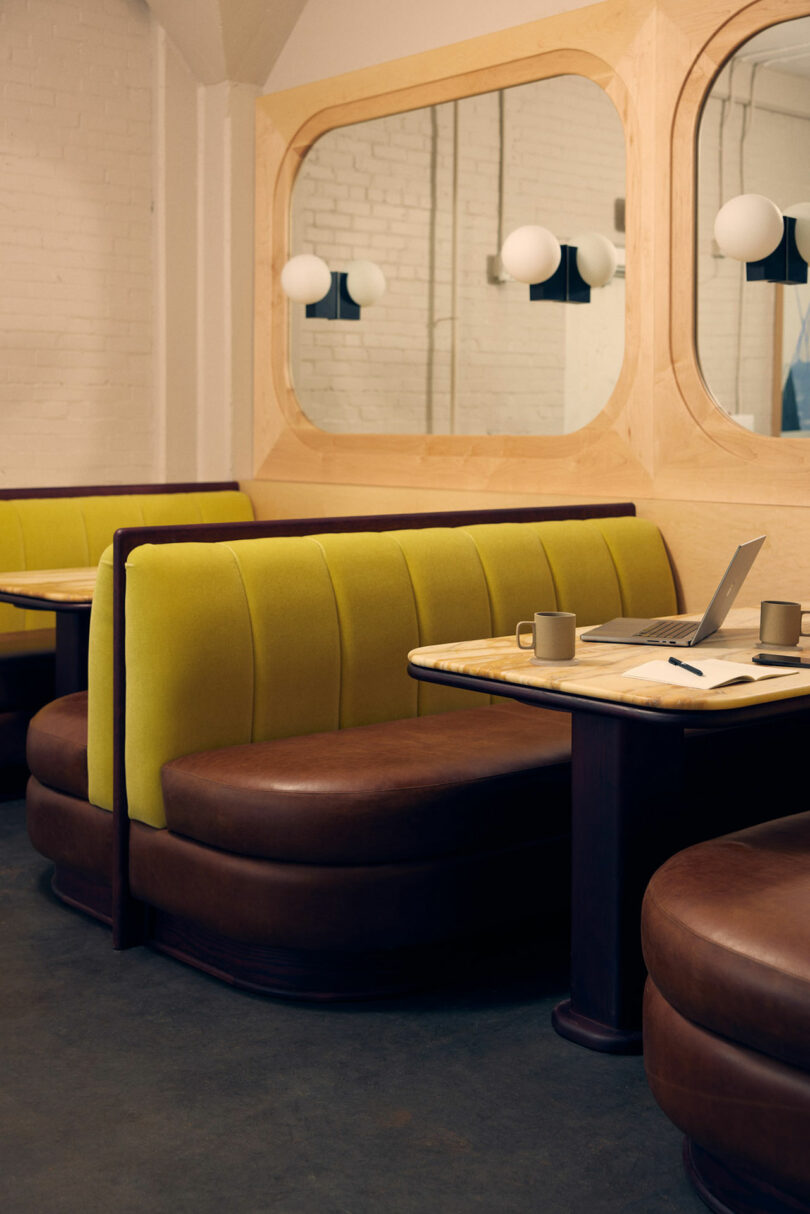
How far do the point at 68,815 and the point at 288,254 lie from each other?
122 inches

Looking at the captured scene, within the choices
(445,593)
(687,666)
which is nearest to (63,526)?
(445,593)

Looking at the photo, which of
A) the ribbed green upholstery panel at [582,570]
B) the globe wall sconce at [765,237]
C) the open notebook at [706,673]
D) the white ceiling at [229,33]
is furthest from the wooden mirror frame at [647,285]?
the open notebook at [706,673]

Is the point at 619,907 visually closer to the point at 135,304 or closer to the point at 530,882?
the point at 530,882

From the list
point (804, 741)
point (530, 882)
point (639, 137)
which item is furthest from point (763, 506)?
point (530, 882)

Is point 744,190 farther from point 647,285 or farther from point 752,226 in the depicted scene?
point 752,226

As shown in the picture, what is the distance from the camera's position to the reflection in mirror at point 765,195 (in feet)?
13.8

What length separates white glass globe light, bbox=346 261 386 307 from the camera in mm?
5281

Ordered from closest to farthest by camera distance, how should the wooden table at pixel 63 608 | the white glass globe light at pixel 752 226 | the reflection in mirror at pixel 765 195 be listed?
1. the wooden table at pixel 63 608
2. the white glass globe light at pixel 752 226
3. the reflection in mirror at pixel 765 195

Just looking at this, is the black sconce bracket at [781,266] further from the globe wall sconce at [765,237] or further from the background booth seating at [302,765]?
the background booth seating at [302,765]

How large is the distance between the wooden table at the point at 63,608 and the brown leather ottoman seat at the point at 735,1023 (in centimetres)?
206

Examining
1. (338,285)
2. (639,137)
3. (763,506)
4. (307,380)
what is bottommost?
(763,506)

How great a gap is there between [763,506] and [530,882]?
153cm

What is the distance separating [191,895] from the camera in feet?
9.27

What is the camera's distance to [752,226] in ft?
12.2
